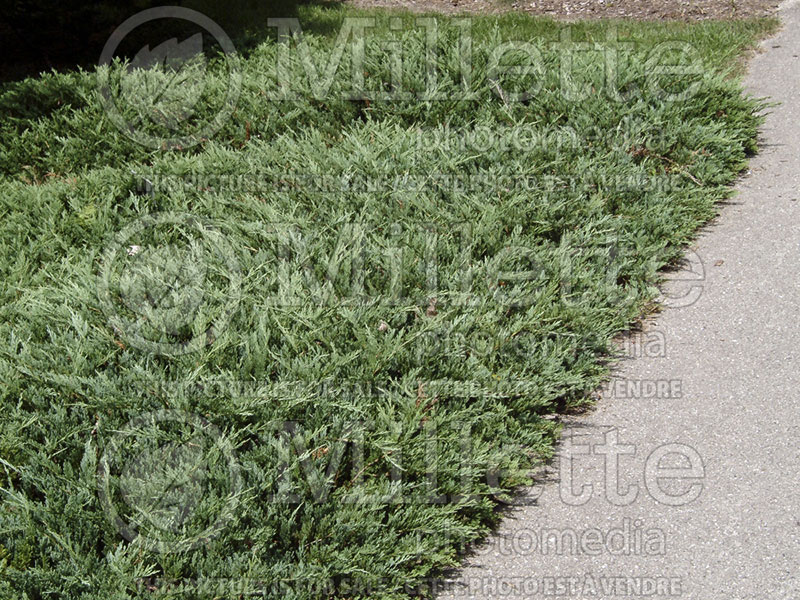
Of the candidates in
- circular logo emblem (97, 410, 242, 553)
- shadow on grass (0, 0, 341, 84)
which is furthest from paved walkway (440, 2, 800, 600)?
shadow on grass (0, 0, 341, 84)

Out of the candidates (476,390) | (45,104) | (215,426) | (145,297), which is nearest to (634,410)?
(476,390)

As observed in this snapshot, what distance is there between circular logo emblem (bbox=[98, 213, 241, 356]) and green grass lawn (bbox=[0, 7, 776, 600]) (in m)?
0.02

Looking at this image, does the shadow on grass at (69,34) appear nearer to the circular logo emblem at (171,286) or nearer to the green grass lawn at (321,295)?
the green grass lawn at (321,295)

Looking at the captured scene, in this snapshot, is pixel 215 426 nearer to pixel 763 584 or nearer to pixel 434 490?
pixel 434 490

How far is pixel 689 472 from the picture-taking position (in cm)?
365

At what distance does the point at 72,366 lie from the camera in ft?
11.9

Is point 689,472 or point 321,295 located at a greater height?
point 321,295

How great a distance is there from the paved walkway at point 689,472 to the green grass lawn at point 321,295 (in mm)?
226

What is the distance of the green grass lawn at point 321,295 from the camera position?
316cm

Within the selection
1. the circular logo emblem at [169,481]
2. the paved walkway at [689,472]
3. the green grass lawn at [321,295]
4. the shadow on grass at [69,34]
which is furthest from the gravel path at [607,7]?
the circular logo emblem at [169,481]

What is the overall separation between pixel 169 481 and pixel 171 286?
1.33 metres

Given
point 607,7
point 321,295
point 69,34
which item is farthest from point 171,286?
point 607,7

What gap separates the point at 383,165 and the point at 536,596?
10.5 ft

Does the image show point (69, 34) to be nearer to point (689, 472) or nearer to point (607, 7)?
point (607, 7)
